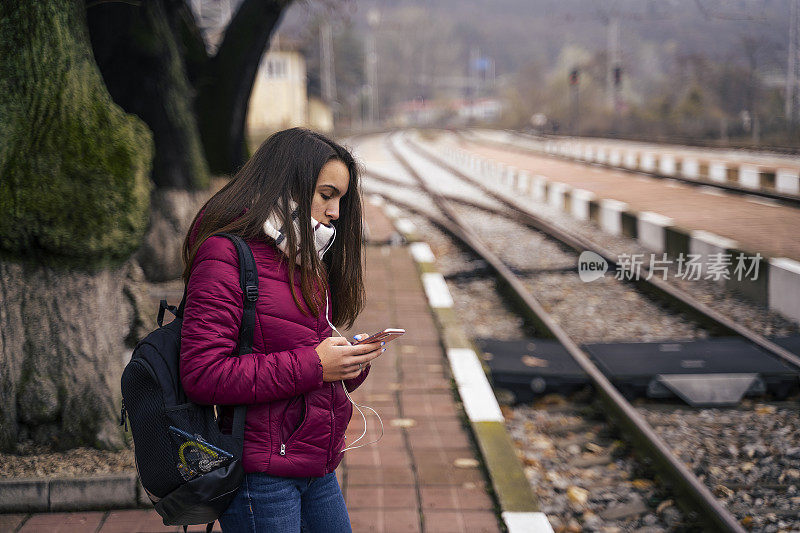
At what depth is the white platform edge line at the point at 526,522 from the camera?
316 cm

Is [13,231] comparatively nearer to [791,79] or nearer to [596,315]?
[596,315]

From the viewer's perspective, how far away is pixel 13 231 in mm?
3131

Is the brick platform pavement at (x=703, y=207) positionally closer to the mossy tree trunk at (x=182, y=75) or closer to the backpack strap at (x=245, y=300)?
the mossy tree trunk at (x=182, y=75)

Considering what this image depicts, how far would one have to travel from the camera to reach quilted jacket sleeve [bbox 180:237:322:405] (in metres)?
1.66

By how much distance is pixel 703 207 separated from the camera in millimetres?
13492

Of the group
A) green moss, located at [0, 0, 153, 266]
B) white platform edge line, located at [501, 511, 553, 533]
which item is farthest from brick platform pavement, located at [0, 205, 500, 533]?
green moss, located at [0, 0, 153, 266]

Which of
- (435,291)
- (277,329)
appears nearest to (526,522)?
(277,329)

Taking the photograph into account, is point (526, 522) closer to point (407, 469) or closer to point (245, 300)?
point (407, 469)

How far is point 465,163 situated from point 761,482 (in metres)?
23.3

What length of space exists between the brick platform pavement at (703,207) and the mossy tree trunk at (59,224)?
7.09 meters

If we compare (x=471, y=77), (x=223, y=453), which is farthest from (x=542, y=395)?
(x=471, y=77)

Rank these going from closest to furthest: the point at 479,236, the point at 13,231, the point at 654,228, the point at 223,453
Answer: the point at 223,453
the point at 13,231
the point at 654,228
the point at 479,236

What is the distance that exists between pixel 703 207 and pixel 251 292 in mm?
13162

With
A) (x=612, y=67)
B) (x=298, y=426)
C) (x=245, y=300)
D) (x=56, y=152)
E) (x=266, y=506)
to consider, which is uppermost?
(x=612, y=67)
